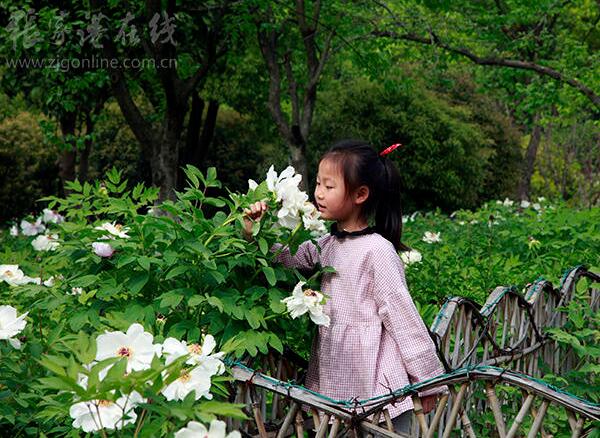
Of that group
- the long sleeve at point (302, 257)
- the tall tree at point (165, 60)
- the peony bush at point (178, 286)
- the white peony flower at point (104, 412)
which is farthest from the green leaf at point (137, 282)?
the tall tree at point (165, 60)

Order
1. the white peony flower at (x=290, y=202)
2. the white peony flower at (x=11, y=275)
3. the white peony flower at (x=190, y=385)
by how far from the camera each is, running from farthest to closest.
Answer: the white peony flower at (x=11, y=275) < the white peony flower at (x=290, y=202) < the white peony flower at (x=190, y=385)

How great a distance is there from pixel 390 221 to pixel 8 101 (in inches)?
396

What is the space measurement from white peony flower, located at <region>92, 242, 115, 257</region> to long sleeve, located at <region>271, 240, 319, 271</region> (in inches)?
18.5

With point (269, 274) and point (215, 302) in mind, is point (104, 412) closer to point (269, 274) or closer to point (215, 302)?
point (215, 302)

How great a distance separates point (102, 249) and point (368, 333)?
829 mm

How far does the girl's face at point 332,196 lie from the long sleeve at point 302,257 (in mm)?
110

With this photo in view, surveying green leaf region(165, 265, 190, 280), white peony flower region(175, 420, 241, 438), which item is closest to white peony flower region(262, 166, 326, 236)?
green leaf region(165, 265, 190, 280)

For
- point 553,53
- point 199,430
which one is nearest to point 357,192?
point 199,430

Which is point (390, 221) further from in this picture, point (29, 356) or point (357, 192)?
point (29, 356)

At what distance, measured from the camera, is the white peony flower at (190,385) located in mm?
1486

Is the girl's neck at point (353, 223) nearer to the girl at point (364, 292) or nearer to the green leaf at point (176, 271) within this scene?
the girl at point (364, 292)

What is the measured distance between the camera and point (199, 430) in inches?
51.4

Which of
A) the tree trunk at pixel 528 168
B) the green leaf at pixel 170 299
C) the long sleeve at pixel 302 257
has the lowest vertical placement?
the tree trunk at pixel 528 168

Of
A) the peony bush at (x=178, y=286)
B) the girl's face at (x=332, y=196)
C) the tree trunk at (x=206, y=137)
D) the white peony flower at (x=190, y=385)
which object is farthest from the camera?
the tree trunk at (x=206, y=137)
